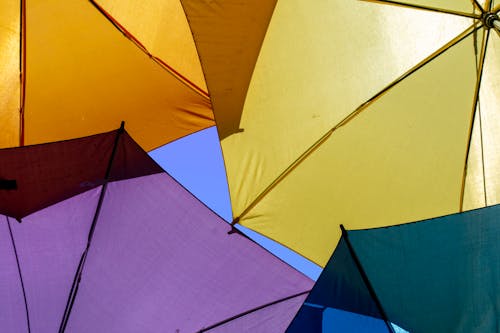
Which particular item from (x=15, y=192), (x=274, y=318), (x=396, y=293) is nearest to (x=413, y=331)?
(x=396, y=293)

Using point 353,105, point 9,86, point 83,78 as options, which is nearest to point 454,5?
point 353,105

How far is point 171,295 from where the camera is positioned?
342 centimetres

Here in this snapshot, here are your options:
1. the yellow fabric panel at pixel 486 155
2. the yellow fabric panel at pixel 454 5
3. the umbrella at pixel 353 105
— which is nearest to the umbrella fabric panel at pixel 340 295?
the umbrella at pixel 353 105

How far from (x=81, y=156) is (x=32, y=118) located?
4.63ft

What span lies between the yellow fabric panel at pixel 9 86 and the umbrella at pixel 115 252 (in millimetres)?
1386

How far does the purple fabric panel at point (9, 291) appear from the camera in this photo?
3.14m

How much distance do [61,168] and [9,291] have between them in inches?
29.0

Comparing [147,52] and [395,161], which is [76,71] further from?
[395,161]

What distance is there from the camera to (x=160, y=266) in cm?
338

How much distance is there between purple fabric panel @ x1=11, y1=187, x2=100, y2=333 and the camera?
322cm

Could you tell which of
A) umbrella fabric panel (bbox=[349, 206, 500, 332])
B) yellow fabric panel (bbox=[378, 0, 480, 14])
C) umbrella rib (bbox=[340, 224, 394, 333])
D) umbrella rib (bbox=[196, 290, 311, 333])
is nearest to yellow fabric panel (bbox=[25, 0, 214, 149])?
umbrella rib (bbox=[196, 290, 311, 333])

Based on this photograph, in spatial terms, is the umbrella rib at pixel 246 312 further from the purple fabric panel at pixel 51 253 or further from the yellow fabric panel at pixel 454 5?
the yellow fabric panel at pixel 454 5

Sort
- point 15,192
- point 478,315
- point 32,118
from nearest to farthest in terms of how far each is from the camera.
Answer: point 478,315
point 15,192
point 32,118

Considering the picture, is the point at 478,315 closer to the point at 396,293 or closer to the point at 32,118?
the point at 396,293
